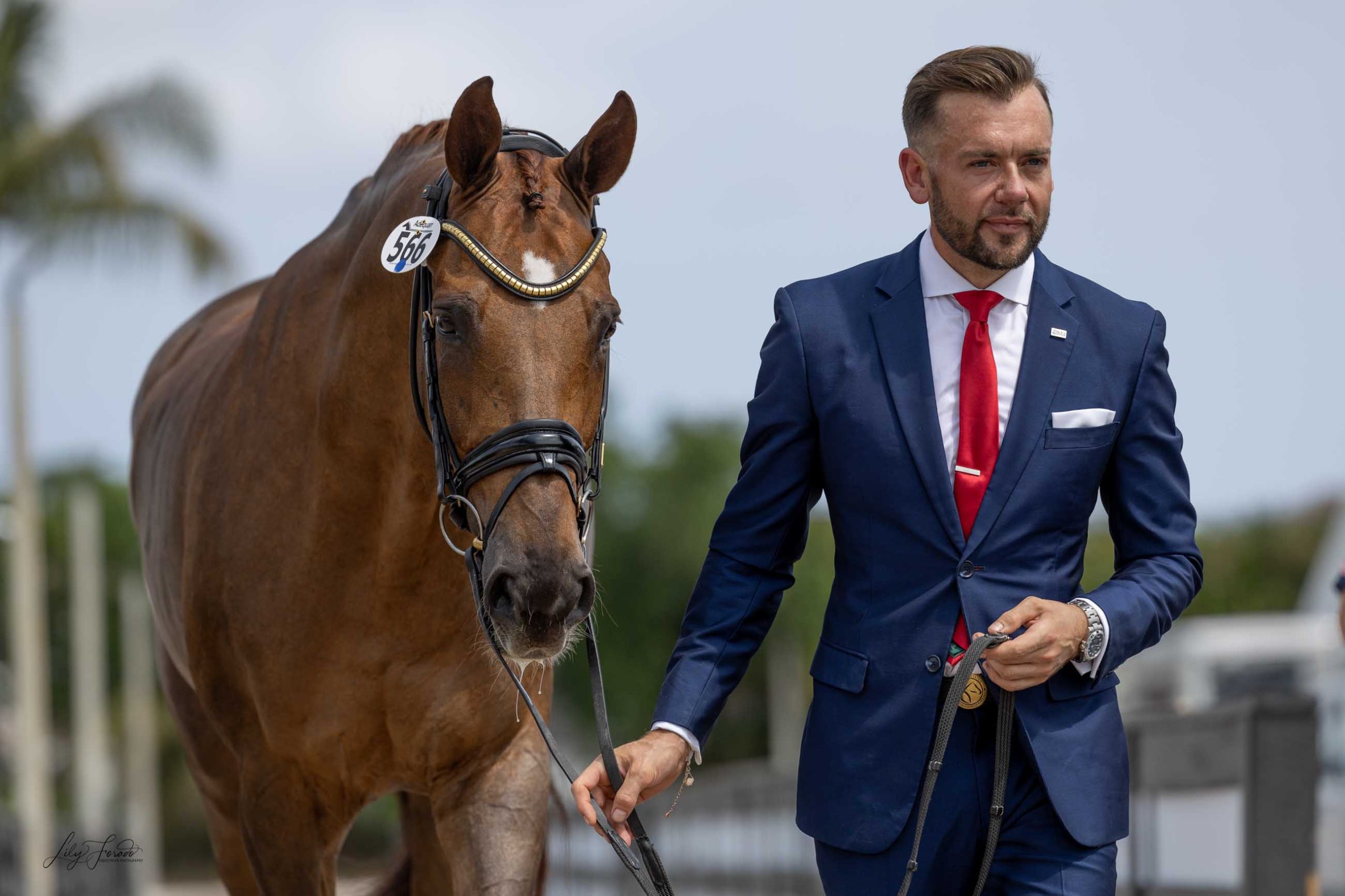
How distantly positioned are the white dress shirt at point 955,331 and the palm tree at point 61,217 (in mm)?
18446

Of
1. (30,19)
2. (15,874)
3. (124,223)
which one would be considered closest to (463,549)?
(15,874)

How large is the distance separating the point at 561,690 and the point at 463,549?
53916 millimetres

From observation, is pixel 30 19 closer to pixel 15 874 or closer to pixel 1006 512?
pixel 15 874

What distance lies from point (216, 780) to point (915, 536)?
334 centimetres

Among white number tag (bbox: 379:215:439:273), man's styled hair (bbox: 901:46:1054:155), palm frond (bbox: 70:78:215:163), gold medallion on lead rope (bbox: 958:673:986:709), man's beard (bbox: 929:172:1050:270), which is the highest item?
palm frond (bbox: 70:78:215:163)

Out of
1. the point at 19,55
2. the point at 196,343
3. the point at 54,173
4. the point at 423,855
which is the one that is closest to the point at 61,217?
the point at 54,173

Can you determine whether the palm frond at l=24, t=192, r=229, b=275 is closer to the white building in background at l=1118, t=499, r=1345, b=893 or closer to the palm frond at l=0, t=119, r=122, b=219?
the palm frond at l=0, t=119, r=122, b=219

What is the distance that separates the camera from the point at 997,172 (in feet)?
10.8

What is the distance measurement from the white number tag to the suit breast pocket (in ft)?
4.76

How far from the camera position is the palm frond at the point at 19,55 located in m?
21.7

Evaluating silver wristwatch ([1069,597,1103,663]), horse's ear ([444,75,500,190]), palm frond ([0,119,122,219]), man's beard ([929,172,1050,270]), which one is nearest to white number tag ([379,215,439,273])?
horse's ear ([444,75,500,190])

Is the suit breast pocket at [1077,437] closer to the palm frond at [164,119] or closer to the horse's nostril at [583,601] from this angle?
the horse's nostril at [583,601]

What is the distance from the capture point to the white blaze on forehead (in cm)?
373

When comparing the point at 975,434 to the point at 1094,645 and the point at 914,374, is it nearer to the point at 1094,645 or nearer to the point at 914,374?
the point at 914,374
